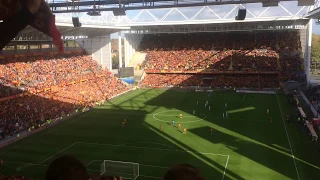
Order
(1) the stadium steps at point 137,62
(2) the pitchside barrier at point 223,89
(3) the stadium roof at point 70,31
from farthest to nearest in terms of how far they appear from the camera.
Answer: (1) the stadium steps at point 137,62 → (2) the pitchside barrier at point 223,89 → (3) the stadium roof at point 70,31

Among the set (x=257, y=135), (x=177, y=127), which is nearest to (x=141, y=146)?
(x=177, y=127)

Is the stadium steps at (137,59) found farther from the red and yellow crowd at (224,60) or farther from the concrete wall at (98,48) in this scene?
the concrete wall at (98,48)

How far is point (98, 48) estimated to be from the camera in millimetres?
54781

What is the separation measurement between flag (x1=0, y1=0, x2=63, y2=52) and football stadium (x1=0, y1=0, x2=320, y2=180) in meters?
0.01

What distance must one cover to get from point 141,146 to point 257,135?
9.34m

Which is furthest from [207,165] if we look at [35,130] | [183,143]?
[35,130]

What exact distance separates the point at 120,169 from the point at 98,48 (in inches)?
1548

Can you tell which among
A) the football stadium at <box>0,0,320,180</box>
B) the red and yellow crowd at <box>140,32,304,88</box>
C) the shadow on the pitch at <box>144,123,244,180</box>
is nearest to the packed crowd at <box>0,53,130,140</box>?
the football stadium at <box>0,0,320,180</box>

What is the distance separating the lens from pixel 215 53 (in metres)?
58.9

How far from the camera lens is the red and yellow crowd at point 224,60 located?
51.0m

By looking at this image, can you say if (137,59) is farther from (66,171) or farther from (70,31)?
(66,171)

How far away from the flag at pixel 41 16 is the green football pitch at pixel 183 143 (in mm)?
14751

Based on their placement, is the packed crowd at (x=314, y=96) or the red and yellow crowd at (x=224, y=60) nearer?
the packed crowd at (x=314, y=96)

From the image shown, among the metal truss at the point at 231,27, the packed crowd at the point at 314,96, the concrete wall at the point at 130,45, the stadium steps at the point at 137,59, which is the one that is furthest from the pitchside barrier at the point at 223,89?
the metal truss at the point at 231,27
